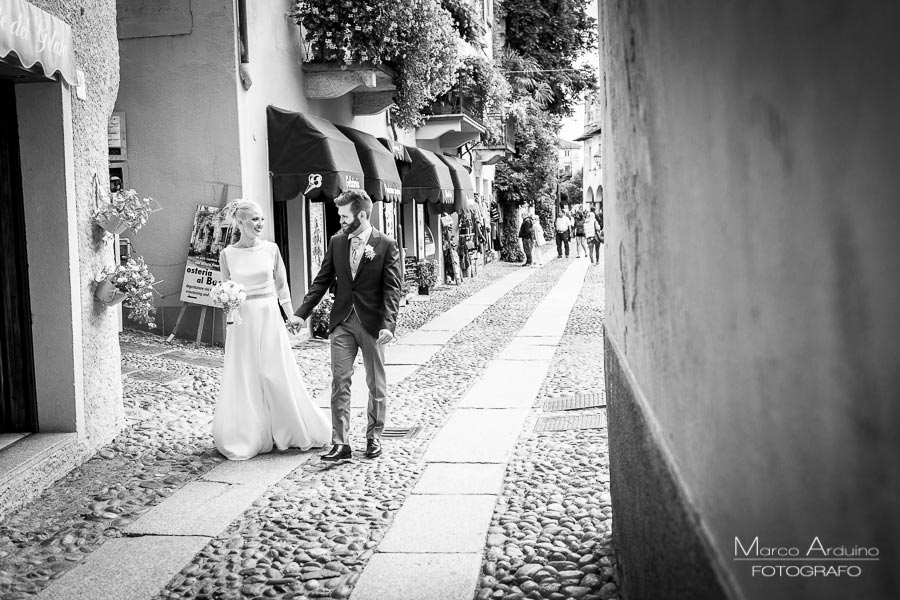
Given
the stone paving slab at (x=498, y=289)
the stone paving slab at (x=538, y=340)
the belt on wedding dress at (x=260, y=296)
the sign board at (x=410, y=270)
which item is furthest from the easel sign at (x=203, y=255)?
the sign board at (x=410, y=270)

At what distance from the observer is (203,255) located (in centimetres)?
1217

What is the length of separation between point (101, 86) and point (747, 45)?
713 centimetres

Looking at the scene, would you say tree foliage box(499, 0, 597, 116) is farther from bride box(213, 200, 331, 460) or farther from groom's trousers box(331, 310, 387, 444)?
groom's trousers box(331, 310, 387, 444)

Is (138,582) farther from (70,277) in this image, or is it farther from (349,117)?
(349,117)

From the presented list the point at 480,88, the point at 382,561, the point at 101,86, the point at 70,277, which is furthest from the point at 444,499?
the point at 480,88

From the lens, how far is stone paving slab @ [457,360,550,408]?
9062mm

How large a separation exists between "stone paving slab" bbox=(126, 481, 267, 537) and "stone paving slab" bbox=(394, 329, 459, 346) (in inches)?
280

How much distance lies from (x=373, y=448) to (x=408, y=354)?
5318 mm

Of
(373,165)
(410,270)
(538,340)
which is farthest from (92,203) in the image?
(410,270)

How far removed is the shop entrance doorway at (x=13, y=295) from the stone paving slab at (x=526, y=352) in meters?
6.00

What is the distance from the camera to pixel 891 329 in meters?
1.08

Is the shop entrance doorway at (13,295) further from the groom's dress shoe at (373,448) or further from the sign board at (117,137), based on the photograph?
the sign board at (117,137)

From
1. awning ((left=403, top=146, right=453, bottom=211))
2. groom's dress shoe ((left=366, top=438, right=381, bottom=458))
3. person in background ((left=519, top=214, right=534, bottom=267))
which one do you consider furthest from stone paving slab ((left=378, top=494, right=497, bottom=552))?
person in background ((left=519, top=214, right=534, bottom=267))

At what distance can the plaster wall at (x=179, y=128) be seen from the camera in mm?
12133
